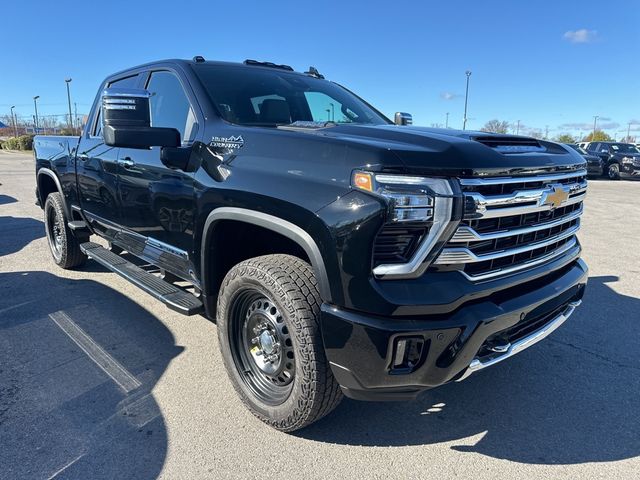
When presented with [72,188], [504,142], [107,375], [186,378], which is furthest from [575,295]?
[72,188]

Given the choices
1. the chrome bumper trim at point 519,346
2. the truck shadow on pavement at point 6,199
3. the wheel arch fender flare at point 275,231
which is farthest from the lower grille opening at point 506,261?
the truck shadow on pavement at point 6,199

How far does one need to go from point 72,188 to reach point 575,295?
15.9 ft

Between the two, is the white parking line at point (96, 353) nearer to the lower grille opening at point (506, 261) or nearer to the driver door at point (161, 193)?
the driver door at point (161, 193)

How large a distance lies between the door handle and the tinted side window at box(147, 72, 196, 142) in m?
0.35

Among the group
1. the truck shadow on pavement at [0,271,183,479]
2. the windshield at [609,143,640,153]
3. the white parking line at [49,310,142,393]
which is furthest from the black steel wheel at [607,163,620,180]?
the white parking line at [49,310,142,393]

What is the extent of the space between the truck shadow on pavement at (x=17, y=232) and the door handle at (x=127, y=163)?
378 cm

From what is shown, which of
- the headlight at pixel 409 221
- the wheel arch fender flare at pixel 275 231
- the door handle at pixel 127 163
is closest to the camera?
the headlight at pixel 409 221

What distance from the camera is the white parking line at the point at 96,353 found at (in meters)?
3.27

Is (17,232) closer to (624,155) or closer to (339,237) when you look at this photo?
(339,237)

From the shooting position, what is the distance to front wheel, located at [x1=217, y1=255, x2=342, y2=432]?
2436mm

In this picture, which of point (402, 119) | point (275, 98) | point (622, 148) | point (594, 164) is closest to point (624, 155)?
point (622, 148)

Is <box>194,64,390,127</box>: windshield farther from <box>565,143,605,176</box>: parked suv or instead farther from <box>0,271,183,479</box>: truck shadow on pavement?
<box>565,143,605,176</box>: parked suv

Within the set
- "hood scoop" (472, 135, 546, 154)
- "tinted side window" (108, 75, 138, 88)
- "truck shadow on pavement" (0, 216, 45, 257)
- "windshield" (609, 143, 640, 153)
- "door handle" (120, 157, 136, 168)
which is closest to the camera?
"hood scoop" (472, 135, 546, 154)

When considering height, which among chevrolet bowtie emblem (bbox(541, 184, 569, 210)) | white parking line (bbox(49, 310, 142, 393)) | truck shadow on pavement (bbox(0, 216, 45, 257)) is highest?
chevrolet bowtie emblem (bbox(541, 184, 569, 210))
